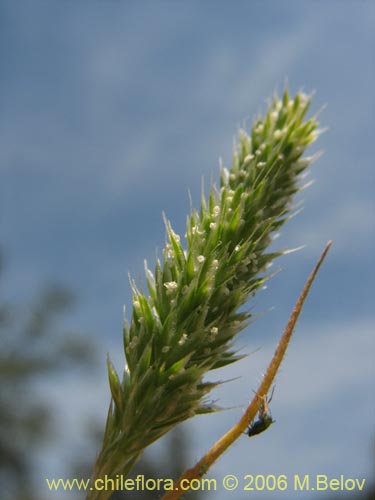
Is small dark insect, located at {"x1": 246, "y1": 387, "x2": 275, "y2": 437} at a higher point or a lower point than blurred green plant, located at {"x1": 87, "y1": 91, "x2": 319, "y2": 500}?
lower

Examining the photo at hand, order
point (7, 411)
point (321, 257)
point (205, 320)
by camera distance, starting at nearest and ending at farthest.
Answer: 1. point (321, 257)
2. point (205, 320)
3. point (7, 411)

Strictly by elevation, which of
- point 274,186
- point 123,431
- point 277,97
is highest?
point 277,97

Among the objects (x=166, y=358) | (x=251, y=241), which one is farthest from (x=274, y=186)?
(x=166, y=358)

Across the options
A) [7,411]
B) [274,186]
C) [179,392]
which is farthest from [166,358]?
[7,411]

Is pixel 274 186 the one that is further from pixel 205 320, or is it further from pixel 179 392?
pixel 179 392

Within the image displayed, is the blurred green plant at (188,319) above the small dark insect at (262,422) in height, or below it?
above

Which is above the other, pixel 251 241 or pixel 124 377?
pixel 251 241

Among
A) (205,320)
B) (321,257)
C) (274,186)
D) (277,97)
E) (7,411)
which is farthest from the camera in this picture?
(7,411)

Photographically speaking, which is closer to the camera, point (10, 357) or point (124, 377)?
point (124, 377)
